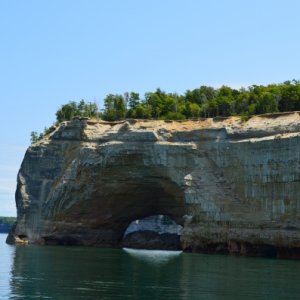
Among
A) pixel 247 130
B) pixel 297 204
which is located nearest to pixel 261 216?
pixel 297 204

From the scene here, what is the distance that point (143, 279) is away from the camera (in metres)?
35.4

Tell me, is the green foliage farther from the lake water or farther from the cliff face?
the lake water

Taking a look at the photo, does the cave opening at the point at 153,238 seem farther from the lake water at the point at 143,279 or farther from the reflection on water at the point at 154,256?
the lake water at the point at 143,279

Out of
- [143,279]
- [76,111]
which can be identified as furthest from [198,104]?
[143,279]

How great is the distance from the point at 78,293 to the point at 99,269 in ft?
38.6

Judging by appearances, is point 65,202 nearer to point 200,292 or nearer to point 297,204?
point 297,204

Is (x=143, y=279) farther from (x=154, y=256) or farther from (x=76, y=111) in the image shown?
(x=76, y=111)

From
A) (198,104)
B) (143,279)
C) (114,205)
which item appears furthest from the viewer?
(198,104)

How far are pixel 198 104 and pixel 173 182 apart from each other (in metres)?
20.3

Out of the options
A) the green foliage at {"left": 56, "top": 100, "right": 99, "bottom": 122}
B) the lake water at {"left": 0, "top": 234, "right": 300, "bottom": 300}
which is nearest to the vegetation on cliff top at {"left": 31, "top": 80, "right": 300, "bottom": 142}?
the green foliage at {"left": 56, "top": 100, "right": 99, "bottom": 122}

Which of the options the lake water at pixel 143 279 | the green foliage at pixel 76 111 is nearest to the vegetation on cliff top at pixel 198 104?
the green foliage at pixel 76 111

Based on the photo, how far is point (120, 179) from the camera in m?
65.0

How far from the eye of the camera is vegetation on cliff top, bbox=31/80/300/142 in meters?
67.9

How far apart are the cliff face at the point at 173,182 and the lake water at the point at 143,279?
8.49 m
